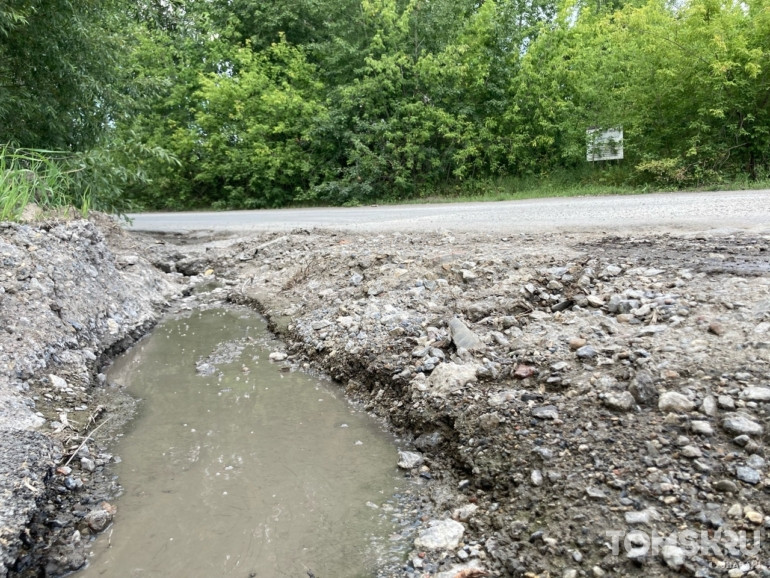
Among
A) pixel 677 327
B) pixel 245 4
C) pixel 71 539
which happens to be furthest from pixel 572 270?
pixel 245 4

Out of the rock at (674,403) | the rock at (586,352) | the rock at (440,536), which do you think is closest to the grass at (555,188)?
the rock at (586,352)

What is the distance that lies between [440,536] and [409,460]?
0.58 meters

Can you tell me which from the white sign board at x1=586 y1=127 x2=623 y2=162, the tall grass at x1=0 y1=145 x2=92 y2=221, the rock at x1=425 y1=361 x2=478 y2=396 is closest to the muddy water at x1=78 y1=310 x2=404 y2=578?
the rock at x1=425 y1=361 x2=478 y2=396

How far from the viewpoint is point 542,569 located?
189 centimetres

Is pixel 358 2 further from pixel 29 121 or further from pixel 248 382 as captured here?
pixel 248 382

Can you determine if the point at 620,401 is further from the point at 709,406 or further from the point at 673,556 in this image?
the point at 673,556

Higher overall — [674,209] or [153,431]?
Answer: [674,209]

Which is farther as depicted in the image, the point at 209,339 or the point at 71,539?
the point at 209,339

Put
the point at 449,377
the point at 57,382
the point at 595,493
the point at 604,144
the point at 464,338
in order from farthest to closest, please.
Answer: the point at 604,144, the point at 57,382, the point at 464,338, the point at 449,377, the point at 595,493

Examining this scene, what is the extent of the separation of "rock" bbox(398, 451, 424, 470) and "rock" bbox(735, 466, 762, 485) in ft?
4.46

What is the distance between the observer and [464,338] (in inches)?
133

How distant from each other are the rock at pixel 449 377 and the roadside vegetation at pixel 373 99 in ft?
13.1

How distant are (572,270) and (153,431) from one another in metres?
3.00

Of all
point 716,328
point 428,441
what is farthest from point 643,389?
point 428,441
